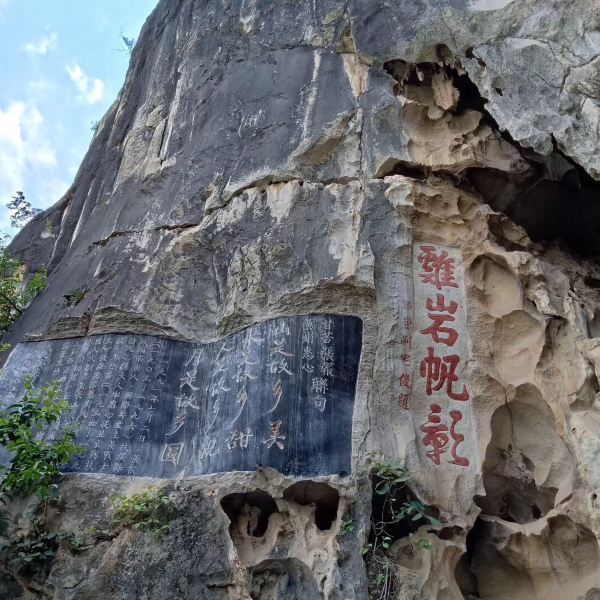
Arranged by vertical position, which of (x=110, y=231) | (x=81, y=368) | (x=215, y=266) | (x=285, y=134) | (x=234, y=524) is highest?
(x=285, y=134)

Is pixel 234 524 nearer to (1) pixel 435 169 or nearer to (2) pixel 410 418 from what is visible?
(2) pixel 410 418

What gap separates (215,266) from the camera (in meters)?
6.41

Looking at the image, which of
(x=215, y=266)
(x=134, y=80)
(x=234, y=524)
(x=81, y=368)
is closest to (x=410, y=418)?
(x=234, y=524)

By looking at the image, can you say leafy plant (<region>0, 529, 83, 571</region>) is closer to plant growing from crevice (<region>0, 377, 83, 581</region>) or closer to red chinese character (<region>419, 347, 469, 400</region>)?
plant growing from crevice (<region>0, 377, 83, 581</region>)

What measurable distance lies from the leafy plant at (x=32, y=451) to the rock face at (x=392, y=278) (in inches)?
12.3

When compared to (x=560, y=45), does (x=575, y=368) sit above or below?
below

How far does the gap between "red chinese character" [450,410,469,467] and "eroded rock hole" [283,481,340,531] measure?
3.41 feet

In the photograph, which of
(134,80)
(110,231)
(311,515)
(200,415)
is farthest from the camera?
(134,80)

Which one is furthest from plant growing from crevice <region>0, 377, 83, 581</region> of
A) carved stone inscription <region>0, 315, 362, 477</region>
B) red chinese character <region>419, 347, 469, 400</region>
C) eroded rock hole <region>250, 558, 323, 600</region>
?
→ red chinese character <region>419, 347, 469, 400</region>

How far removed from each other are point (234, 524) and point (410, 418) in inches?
64.8

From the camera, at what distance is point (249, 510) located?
5.00 m

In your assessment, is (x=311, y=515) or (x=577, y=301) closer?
(x=311, y=515)

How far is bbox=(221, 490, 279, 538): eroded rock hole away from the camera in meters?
4.91

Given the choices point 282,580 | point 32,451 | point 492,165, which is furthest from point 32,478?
point 492,165
